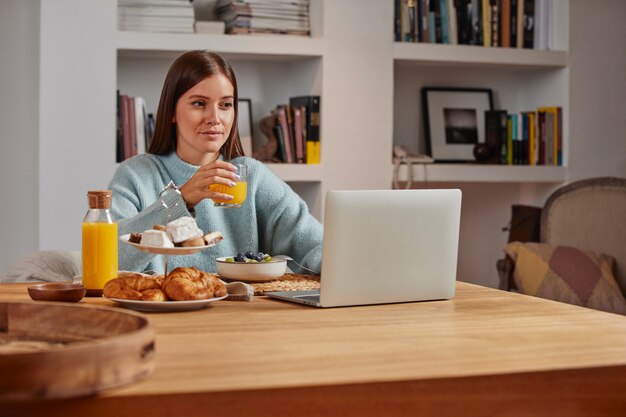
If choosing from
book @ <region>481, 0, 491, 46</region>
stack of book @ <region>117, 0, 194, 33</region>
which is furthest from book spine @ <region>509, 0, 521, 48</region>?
stack of book @ <region>117, 0, 194, 33</region>

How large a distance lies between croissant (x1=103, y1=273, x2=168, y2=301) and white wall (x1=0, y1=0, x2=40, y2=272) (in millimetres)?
2161

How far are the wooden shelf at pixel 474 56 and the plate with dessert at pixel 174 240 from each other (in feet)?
8.08

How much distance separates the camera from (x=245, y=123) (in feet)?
13.4

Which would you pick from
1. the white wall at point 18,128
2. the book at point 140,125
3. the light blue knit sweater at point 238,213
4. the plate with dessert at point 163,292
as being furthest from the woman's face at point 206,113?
the white wall at point 18,128

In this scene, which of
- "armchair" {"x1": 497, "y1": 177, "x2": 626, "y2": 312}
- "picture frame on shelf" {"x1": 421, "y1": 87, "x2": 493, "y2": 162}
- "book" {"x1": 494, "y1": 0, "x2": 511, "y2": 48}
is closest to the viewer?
"armchair" {"x1": 497, "y1": 177, "x2": 626, "y2": 312}

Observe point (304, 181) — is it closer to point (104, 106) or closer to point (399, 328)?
point (104, 106)

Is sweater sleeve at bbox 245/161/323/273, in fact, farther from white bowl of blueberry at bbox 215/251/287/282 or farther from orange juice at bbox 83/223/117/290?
orange juice at bbox 83/223/117/290

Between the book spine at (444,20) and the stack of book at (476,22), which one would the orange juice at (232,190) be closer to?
the stack of book at (476,22)

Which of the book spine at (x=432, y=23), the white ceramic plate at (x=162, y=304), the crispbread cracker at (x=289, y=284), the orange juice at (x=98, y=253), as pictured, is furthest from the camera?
the book spine at (x=432, y=23)

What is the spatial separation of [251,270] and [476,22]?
8.46 ft

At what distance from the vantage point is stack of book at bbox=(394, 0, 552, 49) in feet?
13.8

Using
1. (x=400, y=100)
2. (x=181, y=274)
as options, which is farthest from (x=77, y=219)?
(x=181, y=274)

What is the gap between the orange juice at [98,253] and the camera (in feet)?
6.12

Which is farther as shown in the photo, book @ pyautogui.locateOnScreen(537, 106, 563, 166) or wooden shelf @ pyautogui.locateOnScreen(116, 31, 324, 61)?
book @ pyautogui.locateOnScreen(537, 106, 563, 166)
